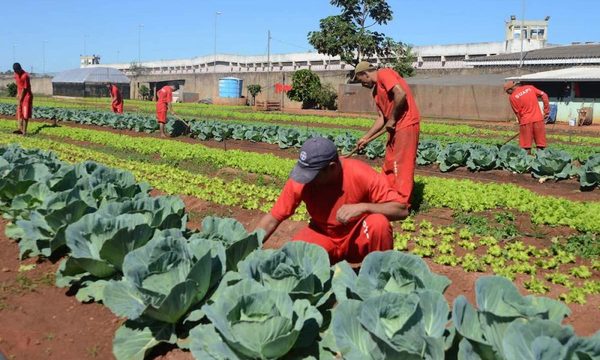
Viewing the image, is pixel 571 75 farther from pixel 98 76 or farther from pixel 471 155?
pixel 98 76

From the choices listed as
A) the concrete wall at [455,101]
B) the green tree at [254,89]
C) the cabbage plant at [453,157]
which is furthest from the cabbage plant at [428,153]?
the green tree at [254,89]

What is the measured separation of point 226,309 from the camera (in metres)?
2.68

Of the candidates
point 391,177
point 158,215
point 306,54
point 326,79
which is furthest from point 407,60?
point 158,215

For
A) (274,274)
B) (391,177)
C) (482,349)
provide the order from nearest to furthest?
(482,349) → (274,274) → (391,177)

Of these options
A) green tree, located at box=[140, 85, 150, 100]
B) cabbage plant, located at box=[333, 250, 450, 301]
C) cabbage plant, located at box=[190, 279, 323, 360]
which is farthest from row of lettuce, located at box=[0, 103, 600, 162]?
green tree, located at box=[140, 85, 150, 100]

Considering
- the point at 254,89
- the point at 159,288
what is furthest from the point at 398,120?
the point at 254,89

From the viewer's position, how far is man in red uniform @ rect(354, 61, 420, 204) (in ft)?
20.6

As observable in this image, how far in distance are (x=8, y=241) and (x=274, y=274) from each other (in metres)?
3.98

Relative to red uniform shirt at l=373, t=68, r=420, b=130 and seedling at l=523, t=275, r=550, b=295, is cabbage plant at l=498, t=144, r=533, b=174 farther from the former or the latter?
seedling at l=523, t=275, r=550, b=295

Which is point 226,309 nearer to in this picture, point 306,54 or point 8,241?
point 8,241

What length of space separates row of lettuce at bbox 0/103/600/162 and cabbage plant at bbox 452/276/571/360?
31.2 ft

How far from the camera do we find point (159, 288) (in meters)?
3.19

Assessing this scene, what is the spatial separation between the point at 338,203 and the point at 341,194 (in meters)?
0.07

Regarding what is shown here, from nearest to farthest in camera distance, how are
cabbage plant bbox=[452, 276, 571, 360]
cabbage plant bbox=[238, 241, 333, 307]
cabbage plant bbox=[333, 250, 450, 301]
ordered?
cabbage plant bbox=[452, 276, 571, 360]
cabbage plant bbox=[333, 250, 450, 301]
cabbage plant bbox=[238, 241, 333, 307]
